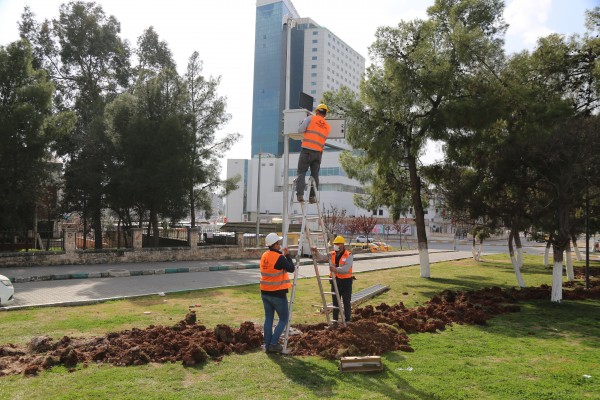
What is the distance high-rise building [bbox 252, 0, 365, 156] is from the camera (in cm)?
10525

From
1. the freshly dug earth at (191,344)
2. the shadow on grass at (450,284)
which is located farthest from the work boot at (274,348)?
the shadow on grass at (450,284)

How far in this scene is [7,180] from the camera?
779 inches

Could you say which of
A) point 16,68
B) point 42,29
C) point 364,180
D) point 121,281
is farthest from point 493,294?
point 42,29

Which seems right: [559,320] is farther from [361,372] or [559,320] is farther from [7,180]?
[7,180]

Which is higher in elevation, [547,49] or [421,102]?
[547,49]

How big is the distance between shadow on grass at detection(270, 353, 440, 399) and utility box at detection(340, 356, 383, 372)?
53mm

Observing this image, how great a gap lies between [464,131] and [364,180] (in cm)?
589

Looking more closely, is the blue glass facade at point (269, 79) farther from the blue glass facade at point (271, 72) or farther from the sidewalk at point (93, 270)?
the sidewalk at point (93, 270)

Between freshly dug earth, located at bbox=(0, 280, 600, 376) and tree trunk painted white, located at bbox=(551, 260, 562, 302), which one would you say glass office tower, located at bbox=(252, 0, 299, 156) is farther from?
freshly dug earth, located at bbox=(0, 280, 600, 376)

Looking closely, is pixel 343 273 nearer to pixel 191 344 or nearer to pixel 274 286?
pixel 274 286

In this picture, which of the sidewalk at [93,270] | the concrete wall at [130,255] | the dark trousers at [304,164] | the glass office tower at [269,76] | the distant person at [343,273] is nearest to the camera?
the dark trousers at [304,164]

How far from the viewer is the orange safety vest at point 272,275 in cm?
682

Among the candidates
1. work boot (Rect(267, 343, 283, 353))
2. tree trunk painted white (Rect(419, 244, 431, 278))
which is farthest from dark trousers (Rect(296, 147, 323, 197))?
tree trunk painted white (Rect(419, 244, 431, 278))

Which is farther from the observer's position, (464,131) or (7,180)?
(7,180)
